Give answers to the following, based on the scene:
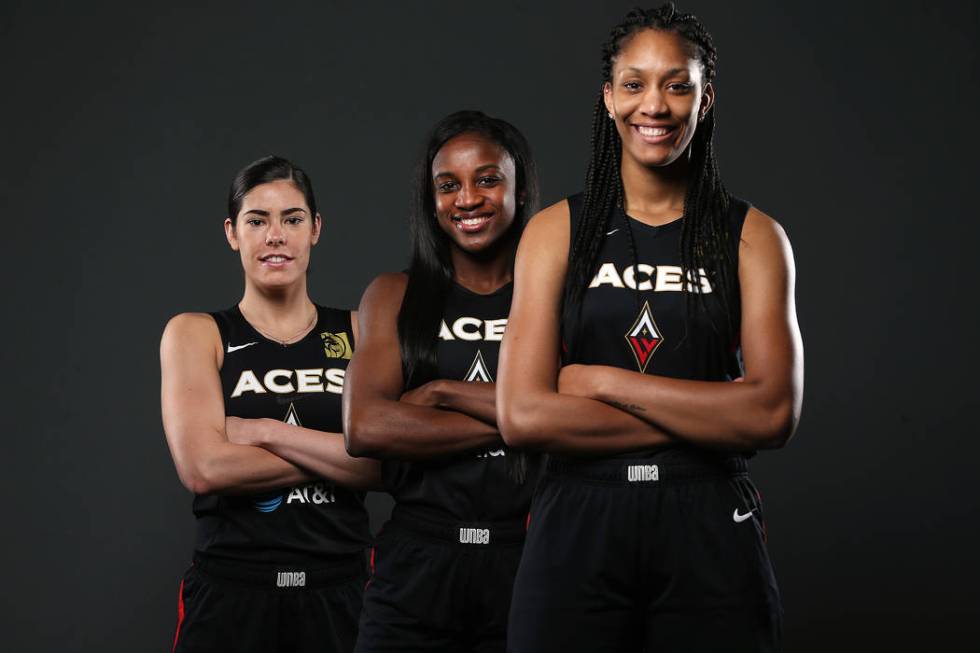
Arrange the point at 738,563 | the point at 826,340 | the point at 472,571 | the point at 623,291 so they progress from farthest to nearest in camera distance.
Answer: the point at 826,340 < the point at 472,571 < the point at 623,291 < the point at 738,563

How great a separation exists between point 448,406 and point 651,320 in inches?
30.1

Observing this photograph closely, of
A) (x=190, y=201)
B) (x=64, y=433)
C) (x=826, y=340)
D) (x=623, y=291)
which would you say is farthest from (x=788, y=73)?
(x=64, y=433)

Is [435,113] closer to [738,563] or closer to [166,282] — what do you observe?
[166,282]

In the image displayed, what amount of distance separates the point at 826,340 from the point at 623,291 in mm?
2966

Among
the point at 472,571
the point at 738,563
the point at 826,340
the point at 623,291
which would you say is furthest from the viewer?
the point at 826,340

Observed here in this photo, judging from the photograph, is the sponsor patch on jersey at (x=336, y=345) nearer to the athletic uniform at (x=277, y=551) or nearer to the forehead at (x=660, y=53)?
the athletic uniform at (x=277, y=551)

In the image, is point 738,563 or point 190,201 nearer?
point 738,563

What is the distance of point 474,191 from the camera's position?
11.4 ft

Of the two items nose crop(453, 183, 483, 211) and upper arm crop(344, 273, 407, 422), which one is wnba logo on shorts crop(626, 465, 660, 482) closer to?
upper arm crop(344, 273, 407, 422)

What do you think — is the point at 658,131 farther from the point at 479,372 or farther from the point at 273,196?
the point at 273,196

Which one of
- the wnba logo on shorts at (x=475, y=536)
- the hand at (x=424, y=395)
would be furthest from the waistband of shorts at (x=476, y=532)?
the hand at (x=424, y=395)

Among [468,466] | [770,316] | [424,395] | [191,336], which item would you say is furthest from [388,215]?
[770,316]

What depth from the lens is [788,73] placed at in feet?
18.4

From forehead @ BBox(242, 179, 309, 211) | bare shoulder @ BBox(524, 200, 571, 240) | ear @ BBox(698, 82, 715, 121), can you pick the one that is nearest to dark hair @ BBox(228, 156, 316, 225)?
forehead @ BBox(242, 179, 309, 211)
